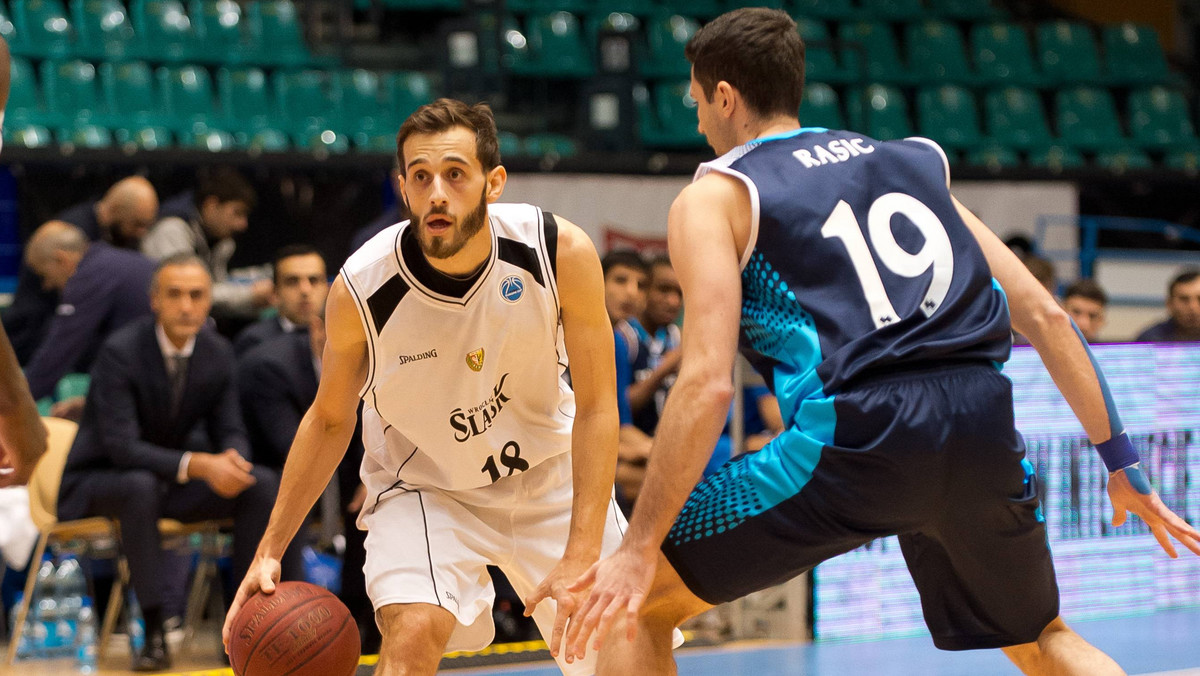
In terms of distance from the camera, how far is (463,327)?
354 cm

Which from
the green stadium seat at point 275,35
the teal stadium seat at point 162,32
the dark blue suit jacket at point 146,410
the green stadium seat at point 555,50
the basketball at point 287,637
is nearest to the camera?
the basketball at point 287,637

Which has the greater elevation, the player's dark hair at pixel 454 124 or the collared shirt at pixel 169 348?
the player's dark hair at pixel 454 124

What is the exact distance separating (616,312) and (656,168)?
3330 millimetres

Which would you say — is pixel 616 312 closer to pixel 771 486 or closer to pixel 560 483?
pixel 560 483

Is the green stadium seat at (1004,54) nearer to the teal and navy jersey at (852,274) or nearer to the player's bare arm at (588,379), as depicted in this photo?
the player's bare arm at (588,379)

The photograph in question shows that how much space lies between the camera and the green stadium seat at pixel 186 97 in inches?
432

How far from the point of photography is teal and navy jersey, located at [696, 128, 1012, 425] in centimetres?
286

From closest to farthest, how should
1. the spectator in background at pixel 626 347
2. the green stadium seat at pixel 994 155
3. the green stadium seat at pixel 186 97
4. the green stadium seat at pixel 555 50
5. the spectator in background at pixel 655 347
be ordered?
the spectator in background at pixel 626 347, the spectator in background at pixel 655 347, the green stadium seat at pixel 186 97, the green stadium seat at pixel 555 50, the green stadium seat at pixel 994 155

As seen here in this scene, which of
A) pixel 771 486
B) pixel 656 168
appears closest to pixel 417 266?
pixel 771 486

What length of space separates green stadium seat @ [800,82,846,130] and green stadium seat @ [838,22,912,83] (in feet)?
2.89

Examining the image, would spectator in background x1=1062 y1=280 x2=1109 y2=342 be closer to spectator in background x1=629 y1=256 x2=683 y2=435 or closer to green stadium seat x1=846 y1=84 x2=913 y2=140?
spectator in background x1=629 y1=256 x2=683 y2=435

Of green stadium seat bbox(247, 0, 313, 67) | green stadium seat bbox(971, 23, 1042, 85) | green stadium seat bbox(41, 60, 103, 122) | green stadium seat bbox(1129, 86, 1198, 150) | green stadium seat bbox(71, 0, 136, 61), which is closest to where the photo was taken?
green stadium seat bbox(41, 60, 103, 122)

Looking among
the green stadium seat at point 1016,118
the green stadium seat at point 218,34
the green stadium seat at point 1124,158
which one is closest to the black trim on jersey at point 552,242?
the green stadium seat at point 218,34

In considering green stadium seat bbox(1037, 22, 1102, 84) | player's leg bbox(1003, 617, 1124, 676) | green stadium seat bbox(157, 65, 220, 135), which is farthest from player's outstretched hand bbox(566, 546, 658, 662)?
green stadium seat bbox(1037, 22, 1102, 84)
